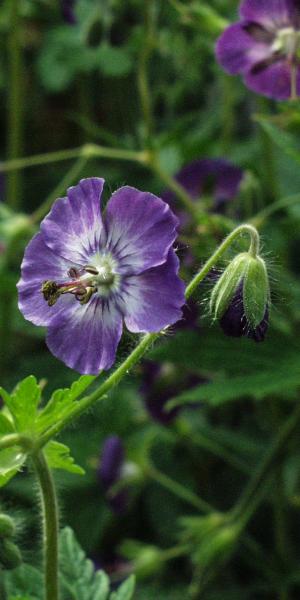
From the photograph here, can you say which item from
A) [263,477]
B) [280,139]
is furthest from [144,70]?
[263,477]

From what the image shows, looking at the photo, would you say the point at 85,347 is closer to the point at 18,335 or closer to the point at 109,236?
the point at 109,236

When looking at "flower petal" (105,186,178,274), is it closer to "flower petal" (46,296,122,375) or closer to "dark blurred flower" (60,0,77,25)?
"flower petal" (46,296,122,375)

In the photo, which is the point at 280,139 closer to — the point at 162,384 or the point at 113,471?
the point at 162,384

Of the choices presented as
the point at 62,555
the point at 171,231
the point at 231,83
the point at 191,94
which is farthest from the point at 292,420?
the point at 191,94

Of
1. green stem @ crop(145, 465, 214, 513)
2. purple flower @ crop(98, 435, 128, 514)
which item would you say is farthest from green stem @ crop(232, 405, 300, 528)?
purple flower @ crop(98, 435, 128, 514)

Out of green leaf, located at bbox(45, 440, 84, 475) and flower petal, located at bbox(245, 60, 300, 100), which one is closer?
green leaf, located at bbox(45, 440, 84, 475)

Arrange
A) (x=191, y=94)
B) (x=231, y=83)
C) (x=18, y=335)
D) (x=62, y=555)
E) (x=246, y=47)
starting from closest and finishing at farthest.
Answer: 1. (x=62, y=555)
2. (x=246, y=47)
3. (x=231, y=83)
4. (x=18, y=335)
5. (x=191, y=94)

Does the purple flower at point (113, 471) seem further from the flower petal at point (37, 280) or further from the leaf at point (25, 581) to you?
the flower petal at point (37, 280)
